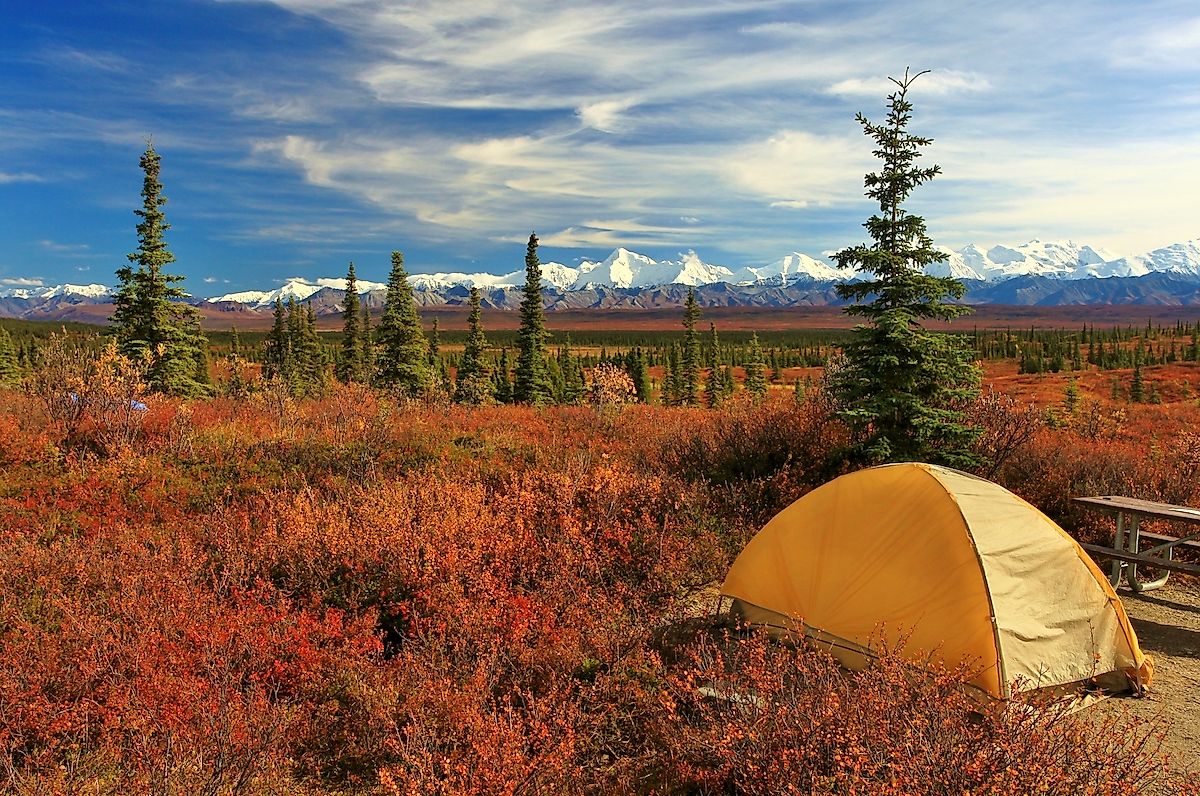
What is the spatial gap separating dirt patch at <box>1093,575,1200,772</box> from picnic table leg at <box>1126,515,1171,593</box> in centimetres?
11

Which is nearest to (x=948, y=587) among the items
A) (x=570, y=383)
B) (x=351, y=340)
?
(x=351, y=340)

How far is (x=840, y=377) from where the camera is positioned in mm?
12656

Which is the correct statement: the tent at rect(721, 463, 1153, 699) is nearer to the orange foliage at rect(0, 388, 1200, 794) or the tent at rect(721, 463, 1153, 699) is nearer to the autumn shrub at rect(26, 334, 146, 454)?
the orange foliage at rect(0, 388, 1200, 794)

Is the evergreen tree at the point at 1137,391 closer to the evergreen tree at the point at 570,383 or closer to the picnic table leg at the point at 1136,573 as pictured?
the evergreen tree at the point at 570,383

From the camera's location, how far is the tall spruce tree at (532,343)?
139 ft

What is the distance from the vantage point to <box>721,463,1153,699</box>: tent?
21.6ft

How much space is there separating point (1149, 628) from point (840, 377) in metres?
5.73

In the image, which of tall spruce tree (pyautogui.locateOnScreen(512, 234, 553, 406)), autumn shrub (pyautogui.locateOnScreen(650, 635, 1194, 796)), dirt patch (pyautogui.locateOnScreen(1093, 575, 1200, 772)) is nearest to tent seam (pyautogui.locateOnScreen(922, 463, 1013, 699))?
autumn shrub (pyautogui.locateOnScreen(650, 635, 1194, 796))

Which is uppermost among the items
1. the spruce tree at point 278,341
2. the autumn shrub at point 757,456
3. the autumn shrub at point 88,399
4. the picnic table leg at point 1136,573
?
the spruce tree at point 278,341

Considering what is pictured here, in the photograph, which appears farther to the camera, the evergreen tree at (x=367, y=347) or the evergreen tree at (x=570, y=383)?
the evergreen tree at (x=570, y=383)

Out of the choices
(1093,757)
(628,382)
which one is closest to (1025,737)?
(1093,757)

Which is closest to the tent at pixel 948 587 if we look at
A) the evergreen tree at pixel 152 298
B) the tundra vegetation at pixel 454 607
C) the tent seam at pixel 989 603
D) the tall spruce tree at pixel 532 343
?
the tent seam at pixel 989 603

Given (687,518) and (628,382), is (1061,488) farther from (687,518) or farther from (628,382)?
(628,382)

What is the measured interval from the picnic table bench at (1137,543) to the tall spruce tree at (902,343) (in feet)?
7.19
